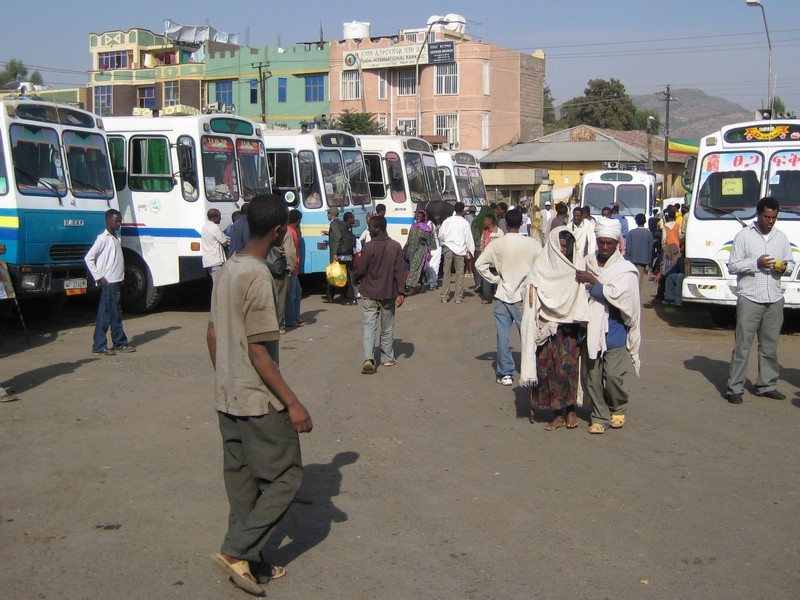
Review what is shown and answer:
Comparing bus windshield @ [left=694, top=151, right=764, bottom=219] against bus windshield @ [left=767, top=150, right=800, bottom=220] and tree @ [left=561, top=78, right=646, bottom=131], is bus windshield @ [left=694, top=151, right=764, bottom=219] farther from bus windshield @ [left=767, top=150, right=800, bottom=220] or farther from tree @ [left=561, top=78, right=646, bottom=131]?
tree @ [left=561, top=78, right=646, bottom=131]

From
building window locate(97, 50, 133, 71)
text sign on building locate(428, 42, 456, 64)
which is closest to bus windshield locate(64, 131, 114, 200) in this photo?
text sign on building locate(428, 42, 456, 64)

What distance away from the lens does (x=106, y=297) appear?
1111 cm

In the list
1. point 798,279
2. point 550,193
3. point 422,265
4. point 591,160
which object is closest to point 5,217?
point 422,265

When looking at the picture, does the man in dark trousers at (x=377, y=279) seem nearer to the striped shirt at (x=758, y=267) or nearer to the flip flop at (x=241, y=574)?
the striped shirt at (x=758, y=267)

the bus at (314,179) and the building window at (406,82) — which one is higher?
the building window at (406,82)

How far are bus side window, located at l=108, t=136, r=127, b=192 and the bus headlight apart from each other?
Answer: 351 inches

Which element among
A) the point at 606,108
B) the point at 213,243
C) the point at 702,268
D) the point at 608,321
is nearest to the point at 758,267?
the point at 608,321

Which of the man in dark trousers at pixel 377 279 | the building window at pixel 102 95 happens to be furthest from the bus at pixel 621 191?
the building window at pixel 102 95

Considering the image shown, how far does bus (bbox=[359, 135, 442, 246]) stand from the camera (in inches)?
821

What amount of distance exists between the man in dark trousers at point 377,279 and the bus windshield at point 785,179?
19.9ft

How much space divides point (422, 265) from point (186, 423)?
10.6 meters

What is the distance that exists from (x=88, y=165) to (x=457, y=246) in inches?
263

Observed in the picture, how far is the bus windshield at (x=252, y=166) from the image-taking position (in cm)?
1561

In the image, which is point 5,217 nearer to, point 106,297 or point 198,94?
point 106,297
